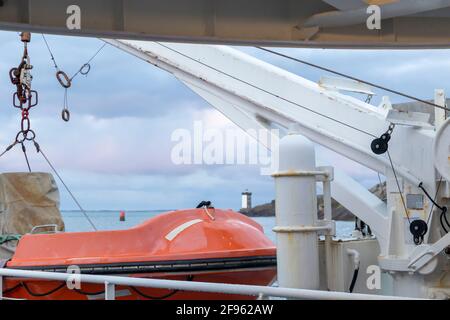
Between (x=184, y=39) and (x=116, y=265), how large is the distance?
2.87m

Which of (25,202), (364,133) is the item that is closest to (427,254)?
(364,133)

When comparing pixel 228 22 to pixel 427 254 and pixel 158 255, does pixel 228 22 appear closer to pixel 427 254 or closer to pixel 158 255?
pixel 158 255

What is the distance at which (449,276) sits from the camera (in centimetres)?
714

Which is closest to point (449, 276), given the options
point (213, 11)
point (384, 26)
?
point (384, 26)

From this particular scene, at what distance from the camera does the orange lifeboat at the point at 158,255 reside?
695cm

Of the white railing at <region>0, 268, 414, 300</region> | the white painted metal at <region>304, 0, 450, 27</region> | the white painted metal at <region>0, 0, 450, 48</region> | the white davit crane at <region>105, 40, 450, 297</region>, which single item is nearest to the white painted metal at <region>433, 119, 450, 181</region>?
the white davit crane at <region>105, 40, 450, 297</region>

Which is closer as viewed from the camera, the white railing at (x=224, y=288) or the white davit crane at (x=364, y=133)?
the white railing at (x=224, y=288)

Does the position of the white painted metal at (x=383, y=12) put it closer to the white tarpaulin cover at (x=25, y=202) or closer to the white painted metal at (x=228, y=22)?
the white painted metal at (x=228, y=22)

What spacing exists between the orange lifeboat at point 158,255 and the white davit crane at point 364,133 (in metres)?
1.35

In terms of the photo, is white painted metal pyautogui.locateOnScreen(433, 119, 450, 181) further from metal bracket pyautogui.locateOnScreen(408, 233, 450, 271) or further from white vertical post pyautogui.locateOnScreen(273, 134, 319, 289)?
white vertical post pyautogui.locateOnScreen(273, 134, 319, 289)

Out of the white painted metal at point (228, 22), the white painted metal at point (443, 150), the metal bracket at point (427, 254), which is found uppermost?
the white painted metal at point (228, 22)

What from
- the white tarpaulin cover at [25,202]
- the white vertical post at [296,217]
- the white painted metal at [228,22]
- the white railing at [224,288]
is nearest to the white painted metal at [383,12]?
the white painted metal at [228,22]

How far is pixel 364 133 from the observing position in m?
7.83

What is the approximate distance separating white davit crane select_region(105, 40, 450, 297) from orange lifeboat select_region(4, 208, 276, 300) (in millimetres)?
1353
